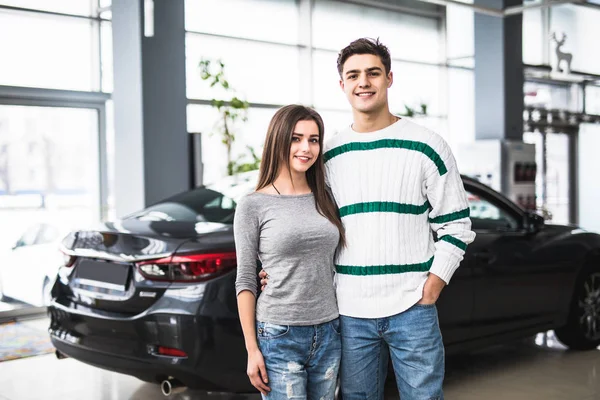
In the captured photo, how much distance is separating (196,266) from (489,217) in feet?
7.37

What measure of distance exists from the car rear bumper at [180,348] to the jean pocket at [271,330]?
109 cm

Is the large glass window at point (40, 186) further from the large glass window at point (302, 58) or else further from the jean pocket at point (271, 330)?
the jean pocket at point (271, 330)

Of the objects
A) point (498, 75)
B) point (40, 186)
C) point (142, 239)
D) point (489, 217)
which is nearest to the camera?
point (142, 239)

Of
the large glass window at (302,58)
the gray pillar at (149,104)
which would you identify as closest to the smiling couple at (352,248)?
the gray pillar at (149,104)

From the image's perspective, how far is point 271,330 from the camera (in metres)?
2.16

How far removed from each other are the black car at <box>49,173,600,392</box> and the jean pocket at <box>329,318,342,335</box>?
105cm

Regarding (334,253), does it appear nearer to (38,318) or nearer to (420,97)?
(38,318)

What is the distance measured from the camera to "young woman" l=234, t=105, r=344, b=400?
2.15 m

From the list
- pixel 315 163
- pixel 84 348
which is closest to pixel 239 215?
pixel 315 163

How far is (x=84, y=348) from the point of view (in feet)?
11.4

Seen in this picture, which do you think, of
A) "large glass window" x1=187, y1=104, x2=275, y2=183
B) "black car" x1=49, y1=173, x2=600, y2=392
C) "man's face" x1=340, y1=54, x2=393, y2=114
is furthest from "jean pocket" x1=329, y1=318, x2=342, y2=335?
"large glass window" x1=187, y1=104, x2=275, y2=183

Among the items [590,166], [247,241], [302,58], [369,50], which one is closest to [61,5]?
[302,58]

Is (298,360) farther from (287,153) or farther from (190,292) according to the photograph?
(190,292)

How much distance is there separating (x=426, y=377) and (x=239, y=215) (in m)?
0.74
